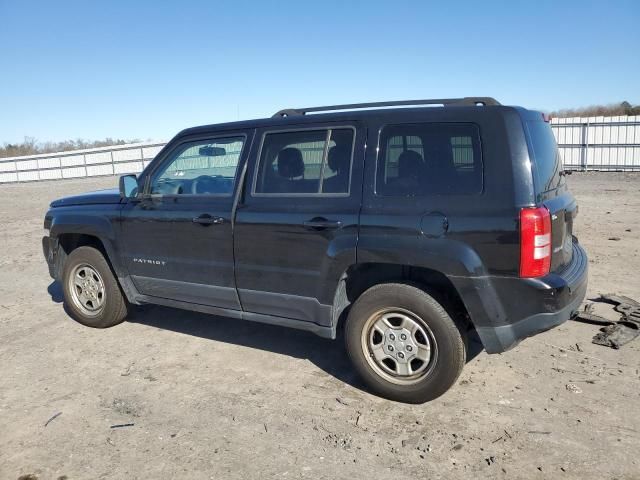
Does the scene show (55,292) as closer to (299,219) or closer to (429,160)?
(299,219)

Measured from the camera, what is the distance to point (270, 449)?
3113 millimetres

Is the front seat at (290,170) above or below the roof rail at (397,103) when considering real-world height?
below

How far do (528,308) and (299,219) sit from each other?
5.43 feet

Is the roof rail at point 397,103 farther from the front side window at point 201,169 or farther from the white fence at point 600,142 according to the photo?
the white fence at point 600,142

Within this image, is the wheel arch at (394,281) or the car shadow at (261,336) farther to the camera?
the car shadow at (261,336)

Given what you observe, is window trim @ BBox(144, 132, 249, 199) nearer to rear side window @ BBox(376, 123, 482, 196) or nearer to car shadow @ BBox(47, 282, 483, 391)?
rear side window @ BBox(376, 123, 482, 196)

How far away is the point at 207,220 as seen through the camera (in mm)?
4250

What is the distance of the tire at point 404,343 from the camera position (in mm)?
3416

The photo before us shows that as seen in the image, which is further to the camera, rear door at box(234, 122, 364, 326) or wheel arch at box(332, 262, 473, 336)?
rear door at box(234, 122, 364, 326)

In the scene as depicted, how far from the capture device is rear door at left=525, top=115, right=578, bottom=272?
326 centimetres

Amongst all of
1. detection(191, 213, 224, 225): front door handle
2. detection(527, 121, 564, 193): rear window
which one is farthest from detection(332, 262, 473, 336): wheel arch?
detection(191, 213, 224, 225): front door handle

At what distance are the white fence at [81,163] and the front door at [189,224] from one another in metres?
24.2

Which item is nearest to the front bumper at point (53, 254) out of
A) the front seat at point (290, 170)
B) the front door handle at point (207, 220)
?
the front door handle at point (207, 220)

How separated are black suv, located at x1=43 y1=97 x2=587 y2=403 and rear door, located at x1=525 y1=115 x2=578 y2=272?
0.02 meters
